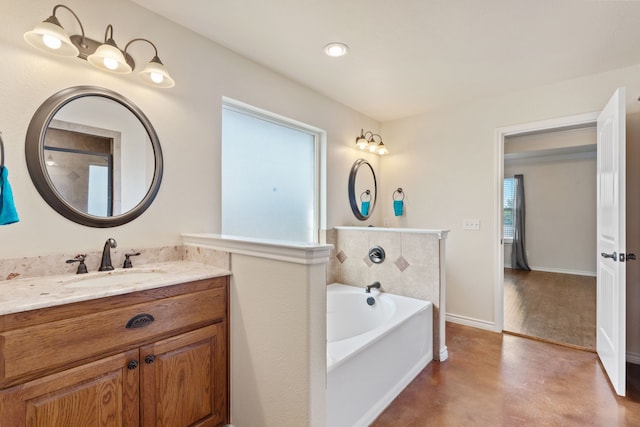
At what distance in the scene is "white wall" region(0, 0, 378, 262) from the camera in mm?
1354

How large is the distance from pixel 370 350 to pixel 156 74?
195cm

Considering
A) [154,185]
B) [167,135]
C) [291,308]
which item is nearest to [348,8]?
[167,135]

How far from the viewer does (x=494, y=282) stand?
2.98 metres

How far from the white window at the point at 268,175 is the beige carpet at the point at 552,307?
2.42 metres

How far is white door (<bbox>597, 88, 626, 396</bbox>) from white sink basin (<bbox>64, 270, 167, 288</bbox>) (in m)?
2.75

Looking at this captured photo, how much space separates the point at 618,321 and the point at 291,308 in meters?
2.15

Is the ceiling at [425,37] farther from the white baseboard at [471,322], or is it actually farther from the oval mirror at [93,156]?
the white baseboard at [471,322]

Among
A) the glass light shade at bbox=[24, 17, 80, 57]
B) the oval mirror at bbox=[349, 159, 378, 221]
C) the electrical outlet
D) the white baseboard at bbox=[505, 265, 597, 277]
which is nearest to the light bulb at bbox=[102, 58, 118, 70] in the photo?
the glass light shade at bbox=[24, 17, 80, 57]

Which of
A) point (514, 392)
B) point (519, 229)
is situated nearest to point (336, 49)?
point (514, 392)

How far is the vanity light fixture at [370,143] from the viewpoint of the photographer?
Result: 3352 millimetres

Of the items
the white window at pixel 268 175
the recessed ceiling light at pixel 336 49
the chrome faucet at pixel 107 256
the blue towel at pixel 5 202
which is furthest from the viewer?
the white window at pixel 268 175

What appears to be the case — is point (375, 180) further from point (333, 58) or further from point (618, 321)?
point (618, 321)

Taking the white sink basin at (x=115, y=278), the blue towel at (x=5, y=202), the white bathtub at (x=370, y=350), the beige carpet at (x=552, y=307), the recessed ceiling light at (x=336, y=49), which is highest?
the recessed ceiling light at (x=336, y=49)

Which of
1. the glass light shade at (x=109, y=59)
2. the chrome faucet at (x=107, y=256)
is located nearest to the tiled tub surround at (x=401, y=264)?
the chrome faucet at (x=107, y=256)
